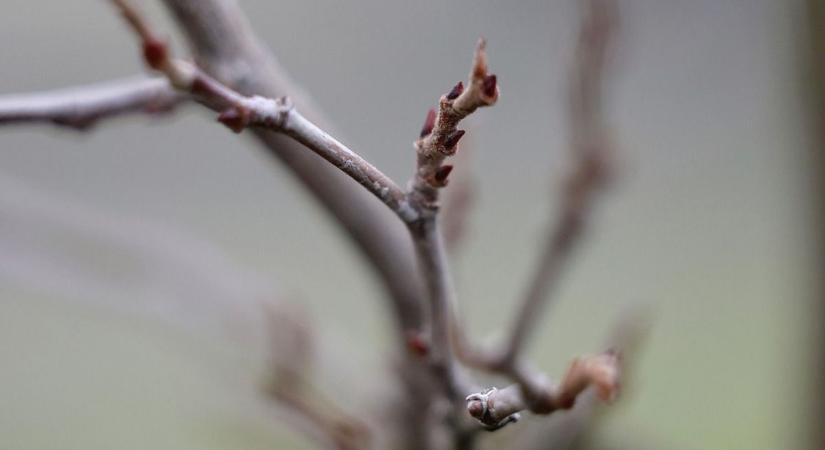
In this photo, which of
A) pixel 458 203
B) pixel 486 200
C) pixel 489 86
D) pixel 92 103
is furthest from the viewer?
pixel 486 200

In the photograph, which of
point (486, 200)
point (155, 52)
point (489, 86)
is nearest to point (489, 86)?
point (489, 86)

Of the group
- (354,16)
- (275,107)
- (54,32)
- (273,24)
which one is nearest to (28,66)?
(54,32)

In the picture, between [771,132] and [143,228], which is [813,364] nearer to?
[143,228]

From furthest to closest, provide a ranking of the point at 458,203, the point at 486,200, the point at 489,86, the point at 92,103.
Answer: the point at 486,200 → the point at 458,203 → the point at 92,103 → the point at 489,86

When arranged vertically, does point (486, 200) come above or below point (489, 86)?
above

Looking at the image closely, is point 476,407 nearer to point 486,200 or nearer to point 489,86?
point 489,86

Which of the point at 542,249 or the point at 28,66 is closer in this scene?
the point at 542,249
